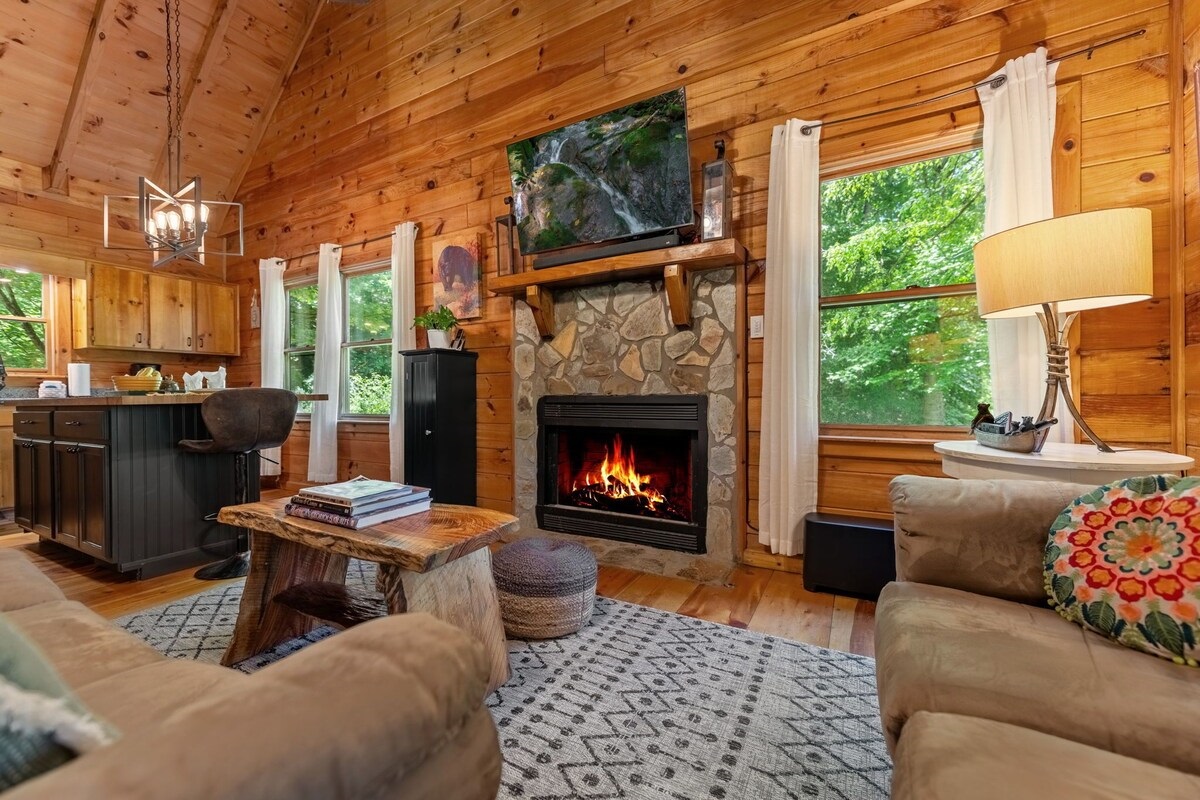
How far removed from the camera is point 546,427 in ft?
10.4

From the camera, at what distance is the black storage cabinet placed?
325cm

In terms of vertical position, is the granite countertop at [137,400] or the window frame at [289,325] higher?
the window frame at [289,325]

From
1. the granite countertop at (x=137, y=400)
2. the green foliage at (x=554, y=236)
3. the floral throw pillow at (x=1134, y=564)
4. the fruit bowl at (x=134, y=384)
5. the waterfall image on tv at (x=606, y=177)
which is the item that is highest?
the waterfall image on tv at (x=606, y=177)

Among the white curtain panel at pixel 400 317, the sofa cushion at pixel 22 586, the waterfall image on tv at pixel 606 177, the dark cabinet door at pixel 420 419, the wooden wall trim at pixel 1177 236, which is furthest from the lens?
the white curtain panel at pixel 400 317

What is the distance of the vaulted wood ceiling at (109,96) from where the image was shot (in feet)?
13.3

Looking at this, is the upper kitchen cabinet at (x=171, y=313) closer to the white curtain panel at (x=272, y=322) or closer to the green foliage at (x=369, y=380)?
the white curtain panel at (x=272, y=322)

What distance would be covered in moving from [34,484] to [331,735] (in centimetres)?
395

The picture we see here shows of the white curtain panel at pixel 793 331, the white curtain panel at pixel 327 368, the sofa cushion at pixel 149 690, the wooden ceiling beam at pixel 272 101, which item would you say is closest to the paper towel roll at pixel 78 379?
the white curtain panel at pixel 327 368

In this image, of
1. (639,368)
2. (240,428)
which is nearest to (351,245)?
(240,428)

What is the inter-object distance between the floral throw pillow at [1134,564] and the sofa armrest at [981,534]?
0.04m

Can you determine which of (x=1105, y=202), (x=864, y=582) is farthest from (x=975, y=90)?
(x=864, y=582)

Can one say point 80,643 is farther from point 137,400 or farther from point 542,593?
point 137,400

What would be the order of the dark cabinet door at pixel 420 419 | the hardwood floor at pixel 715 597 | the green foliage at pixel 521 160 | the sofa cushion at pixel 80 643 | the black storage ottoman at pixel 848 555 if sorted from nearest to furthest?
the sofa cushion at pixel 80 643, the hardwood floor at pixel 715 597, the black storage ottoman at pixel 848 555, the green foliage at pixel 521 160, the dark cabinet door at pixel 420 419

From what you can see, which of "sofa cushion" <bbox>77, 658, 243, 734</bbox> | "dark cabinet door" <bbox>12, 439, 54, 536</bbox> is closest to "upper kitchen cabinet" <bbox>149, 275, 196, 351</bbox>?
"dark cabinet door" <bbox>12, 439, 54, 536</bbox>
